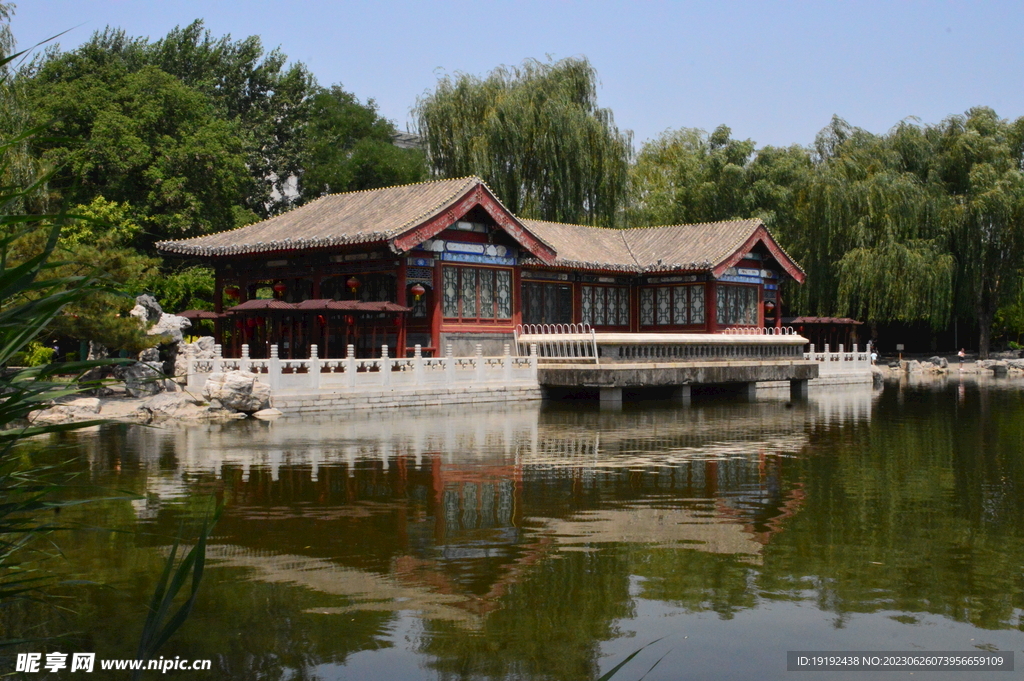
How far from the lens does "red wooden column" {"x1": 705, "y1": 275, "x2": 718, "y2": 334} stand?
30545 millimetres

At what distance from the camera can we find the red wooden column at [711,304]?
30545 mm

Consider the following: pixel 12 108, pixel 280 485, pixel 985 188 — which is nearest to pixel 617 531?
pixel 280 485

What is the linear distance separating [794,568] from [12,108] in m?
18.4

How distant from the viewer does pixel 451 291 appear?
81.1 feet

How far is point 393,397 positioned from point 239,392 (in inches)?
132

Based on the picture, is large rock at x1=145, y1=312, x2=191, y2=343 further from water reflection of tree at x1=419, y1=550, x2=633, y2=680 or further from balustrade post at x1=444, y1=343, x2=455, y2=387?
water reflection of tree at x1=419, y1=550, x2=633, y2=680

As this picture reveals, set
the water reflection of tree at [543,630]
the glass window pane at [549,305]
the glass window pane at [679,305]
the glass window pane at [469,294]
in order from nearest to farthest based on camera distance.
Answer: the water reflection of tree at [543,630] < the glass window pane at [469,294] < the glass window pane at [549,305] < the glass window pane at [679,305]

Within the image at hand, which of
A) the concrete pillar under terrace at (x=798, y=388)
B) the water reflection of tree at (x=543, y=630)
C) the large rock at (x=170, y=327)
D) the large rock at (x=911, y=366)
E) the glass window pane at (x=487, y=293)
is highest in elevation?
the glass window pane at (x=487, y=293)

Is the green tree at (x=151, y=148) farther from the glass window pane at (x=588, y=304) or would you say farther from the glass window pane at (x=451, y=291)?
the glass window pane at (x=588, y=304)

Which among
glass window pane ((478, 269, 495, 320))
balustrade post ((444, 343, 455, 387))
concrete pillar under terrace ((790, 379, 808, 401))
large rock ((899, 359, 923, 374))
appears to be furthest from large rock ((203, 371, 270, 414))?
large rock ((899, 359, 923, 374))

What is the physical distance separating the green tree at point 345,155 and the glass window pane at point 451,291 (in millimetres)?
17163

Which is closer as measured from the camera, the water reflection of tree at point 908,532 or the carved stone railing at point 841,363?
the water reflection of tree at point 908,532

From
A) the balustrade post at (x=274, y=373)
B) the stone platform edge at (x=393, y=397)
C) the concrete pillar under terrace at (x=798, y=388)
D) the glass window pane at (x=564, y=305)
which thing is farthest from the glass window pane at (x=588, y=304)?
the balustrade post at (x=274, y=373)

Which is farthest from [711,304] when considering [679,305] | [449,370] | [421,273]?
[449,370]
